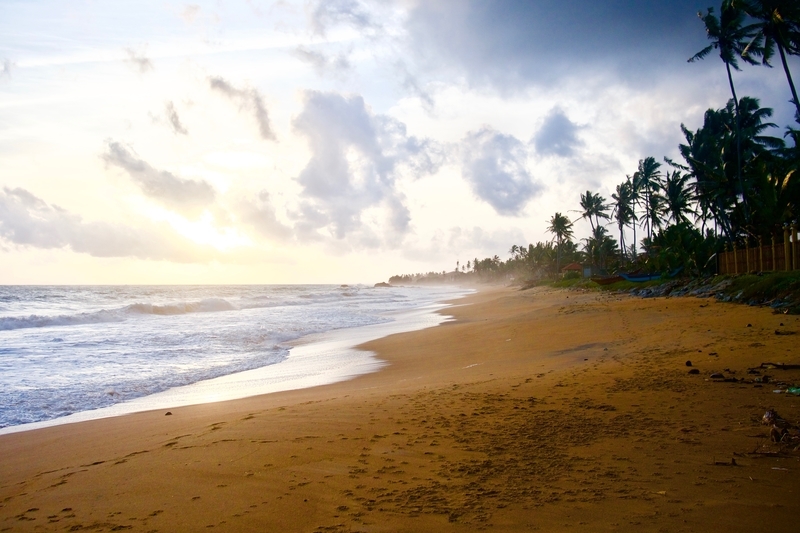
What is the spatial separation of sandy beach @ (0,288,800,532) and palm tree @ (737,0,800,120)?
24435 millimetres

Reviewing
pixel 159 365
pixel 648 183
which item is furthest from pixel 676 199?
pixel 159 365

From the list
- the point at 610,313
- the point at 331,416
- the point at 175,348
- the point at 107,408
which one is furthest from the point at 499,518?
the point at 610,313

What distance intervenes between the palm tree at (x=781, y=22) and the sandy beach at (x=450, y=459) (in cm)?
2443

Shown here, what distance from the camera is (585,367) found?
32.6ft

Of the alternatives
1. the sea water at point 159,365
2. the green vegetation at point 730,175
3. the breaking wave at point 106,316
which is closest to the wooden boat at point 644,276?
the green vegetation at point 730,175

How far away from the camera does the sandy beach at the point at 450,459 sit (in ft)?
12.5

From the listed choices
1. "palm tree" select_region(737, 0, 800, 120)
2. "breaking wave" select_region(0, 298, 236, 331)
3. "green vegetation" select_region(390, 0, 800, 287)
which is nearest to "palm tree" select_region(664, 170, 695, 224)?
"green vegetation" select_region(390, 0, 800, 287)

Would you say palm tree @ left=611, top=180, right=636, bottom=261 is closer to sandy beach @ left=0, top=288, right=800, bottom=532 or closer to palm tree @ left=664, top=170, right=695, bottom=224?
palm tree @ left=664, top=170, right=695, bottom=224

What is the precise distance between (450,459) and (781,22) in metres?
32.0

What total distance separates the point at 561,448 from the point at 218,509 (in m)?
3.38

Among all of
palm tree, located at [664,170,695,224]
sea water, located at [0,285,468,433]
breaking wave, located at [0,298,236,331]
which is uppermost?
palm tree, located at [664,170,695,224]

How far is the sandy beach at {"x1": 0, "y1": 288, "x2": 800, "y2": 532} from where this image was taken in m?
3.80

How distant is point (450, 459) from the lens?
5.02 meters

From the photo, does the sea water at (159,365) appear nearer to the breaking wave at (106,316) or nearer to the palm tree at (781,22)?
the breaking wave at (106,316)
